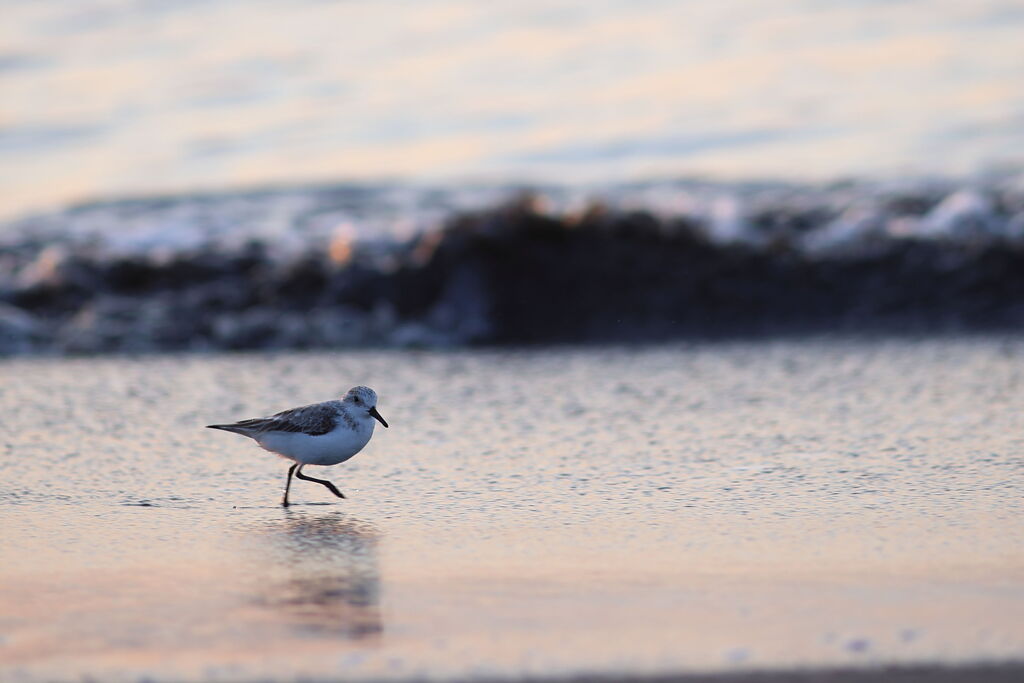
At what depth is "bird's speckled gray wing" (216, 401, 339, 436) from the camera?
4785mm

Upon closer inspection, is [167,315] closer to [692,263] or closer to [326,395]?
[326,395]

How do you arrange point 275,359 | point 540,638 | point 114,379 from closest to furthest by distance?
1. point 540,638
2. point 114,379
3. point 275,359

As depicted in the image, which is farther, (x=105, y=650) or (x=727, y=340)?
(x=727, y=340)

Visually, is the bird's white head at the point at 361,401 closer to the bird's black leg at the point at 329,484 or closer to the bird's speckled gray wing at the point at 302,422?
the bird's speckled gray wing at the point at 302,422

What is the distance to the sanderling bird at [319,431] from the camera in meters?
4.74

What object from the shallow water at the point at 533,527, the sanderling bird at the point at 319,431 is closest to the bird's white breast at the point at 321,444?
the sanderling bird at the point at 319,431

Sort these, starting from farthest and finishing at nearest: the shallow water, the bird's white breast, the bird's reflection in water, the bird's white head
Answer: the bird's white head
the bird's white breast
the bird's reflection in water
the shallow water

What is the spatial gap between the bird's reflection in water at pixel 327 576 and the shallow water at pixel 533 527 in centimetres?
1

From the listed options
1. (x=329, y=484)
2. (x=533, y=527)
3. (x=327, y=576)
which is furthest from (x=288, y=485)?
(x=327, y=576)

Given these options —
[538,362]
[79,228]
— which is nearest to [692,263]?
[538,362]

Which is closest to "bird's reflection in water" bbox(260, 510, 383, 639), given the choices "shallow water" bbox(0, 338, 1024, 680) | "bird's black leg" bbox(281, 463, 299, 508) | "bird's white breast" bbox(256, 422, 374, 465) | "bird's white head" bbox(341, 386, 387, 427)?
"shallow water" bbox(0, 338, 1024, 680)

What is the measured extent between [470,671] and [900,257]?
24.5ft

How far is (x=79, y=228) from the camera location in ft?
40.2

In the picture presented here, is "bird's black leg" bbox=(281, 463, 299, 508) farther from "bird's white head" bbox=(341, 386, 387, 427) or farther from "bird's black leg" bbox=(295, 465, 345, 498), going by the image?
"bird's white head" bbox=(341, 386, 387, 427)
